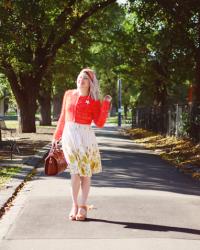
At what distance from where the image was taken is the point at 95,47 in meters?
58.2

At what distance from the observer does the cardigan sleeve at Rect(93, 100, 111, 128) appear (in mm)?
7299

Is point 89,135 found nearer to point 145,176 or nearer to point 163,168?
point 145,176

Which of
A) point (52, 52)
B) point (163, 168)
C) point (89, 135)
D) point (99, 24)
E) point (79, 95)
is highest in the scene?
point (99, 24)

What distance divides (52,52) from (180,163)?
15600 mm

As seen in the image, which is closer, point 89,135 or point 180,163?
point 89,135

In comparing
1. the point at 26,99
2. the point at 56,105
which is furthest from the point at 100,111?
the point at 56,105

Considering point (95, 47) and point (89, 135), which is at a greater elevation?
point (95, 47)

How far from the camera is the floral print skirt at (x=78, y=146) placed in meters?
7.41

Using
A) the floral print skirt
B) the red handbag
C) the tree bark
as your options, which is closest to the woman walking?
the floral print skirt

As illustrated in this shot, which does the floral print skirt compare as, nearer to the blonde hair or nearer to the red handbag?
the red handbag

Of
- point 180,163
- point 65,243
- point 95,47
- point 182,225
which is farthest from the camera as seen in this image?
point 95,47

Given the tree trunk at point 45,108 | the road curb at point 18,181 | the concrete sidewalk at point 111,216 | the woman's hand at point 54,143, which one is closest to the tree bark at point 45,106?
the tree trunk at point 45,108

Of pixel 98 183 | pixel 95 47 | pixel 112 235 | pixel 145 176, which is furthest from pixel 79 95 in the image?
pixel 95 47

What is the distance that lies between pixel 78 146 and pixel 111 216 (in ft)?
3.39
